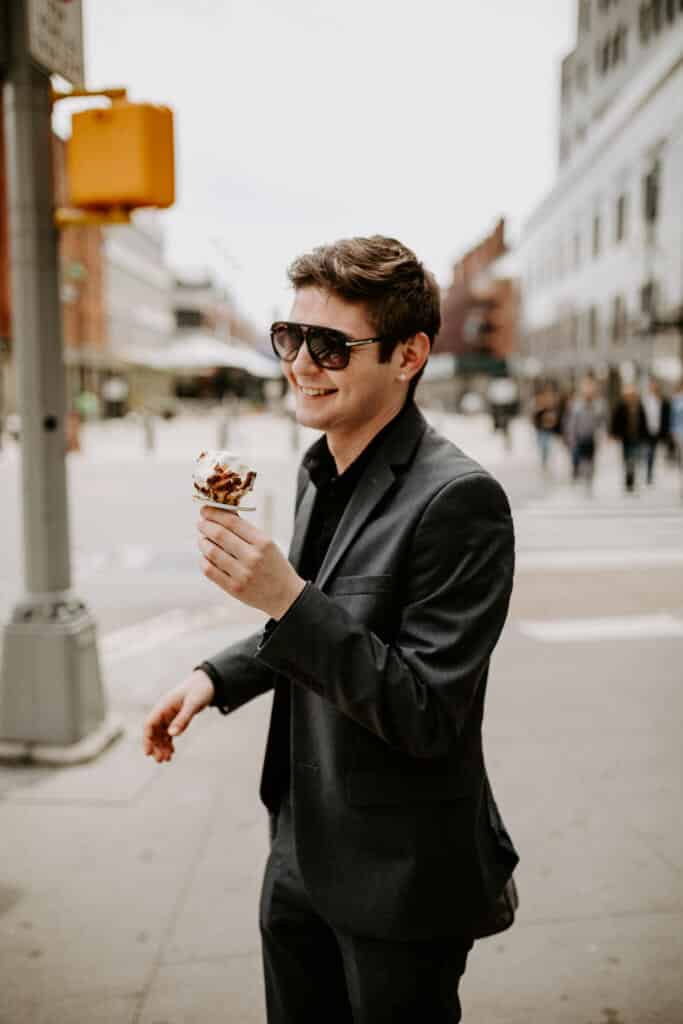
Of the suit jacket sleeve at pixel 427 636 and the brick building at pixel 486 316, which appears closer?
the suit jacket sleeve at pixel 427 636

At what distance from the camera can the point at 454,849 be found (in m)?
1.65

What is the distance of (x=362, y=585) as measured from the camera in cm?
156

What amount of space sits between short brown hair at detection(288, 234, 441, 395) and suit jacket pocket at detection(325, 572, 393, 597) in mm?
416

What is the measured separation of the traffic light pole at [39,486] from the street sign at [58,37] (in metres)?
0.10

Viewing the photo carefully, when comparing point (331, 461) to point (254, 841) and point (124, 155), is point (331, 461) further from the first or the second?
point (124, 155)

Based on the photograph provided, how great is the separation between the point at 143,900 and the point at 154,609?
476 centimetres

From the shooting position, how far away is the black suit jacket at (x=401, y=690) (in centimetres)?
145

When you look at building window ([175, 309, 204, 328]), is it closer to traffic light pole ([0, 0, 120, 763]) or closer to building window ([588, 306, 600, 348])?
building window ([588, 306, 600, 348])

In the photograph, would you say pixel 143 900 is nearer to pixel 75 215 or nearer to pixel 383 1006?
pixel 383 1006

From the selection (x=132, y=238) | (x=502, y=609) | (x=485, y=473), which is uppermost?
(x=132, y=238)

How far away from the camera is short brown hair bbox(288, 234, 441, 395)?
159 cm

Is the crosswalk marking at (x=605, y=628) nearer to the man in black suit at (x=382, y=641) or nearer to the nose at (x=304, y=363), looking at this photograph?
the man in black suit at (x=382, y=641)

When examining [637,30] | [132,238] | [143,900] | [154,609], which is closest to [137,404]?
[132,238]

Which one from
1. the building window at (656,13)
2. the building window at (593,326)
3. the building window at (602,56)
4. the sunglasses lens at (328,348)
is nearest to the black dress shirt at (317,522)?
the sunglasses lens at (328,348)
